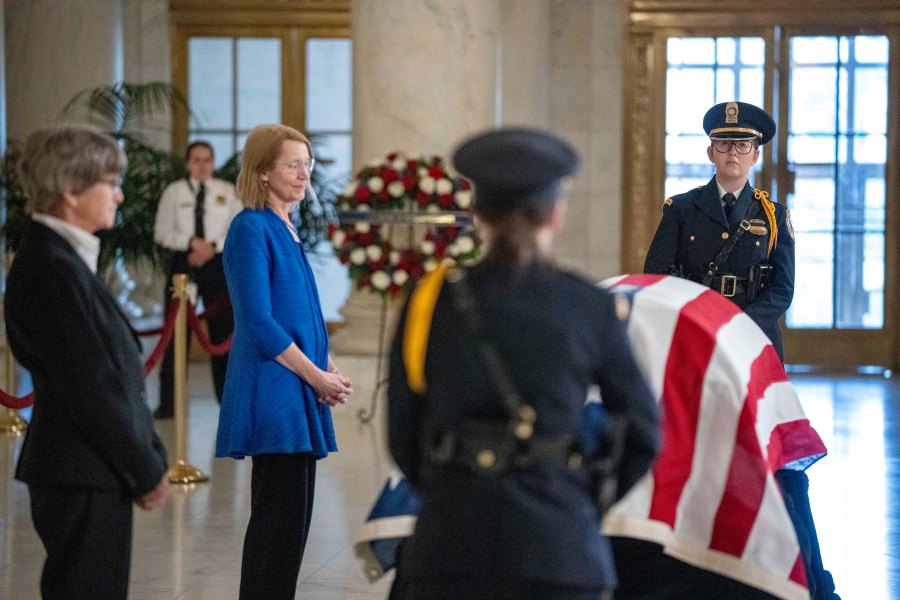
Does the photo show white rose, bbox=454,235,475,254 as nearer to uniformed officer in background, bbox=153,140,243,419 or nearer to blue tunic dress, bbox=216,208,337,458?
uniformed officer in background, bbox=153,140,243,419

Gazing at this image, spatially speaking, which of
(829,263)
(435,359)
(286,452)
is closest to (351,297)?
(829,263)

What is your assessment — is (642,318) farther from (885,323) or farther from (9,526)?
(885,323)

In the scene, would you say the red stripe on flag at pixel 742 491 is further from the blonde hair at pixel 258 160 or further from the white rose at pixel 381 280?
the white rose at pixel 381 280

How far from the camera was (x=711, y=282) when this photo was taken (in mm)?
4793

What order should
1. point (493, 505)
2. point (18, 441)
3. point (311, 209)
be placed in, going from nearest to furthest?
point (493, 505)
point (18, 441)
point (311, 209)

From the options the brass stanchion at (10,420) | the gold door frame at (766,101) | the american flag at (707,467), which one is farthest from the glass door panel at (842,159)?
the american flag at (707,467)

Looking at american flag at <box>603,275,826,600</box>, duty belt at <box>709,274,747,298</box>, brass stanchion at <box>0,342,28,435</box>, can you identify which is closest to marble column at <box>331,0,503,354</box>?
brass stanchion at <box>0,342,28,435</box>

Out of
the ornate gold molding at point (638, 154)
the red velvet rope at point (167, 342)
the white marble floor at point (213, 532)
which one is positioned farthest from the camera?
the ornate gold molding at point (638, 154)

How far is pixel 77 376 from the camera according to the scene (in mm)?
2885

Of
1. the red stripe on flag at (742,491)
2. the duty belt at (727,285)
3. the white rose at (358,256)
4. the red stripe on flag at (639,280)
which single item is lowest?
the red stripe on flag at (742,491)

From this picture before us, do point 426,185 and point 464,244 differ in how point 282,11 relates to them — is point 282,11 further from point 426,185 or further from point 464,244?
point 464,244

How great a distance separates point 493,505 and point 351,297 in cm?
720

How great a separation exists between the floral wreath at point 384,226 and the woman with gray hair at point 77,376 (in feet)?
18.3

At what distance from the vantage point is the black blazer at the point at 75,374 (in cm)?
288
